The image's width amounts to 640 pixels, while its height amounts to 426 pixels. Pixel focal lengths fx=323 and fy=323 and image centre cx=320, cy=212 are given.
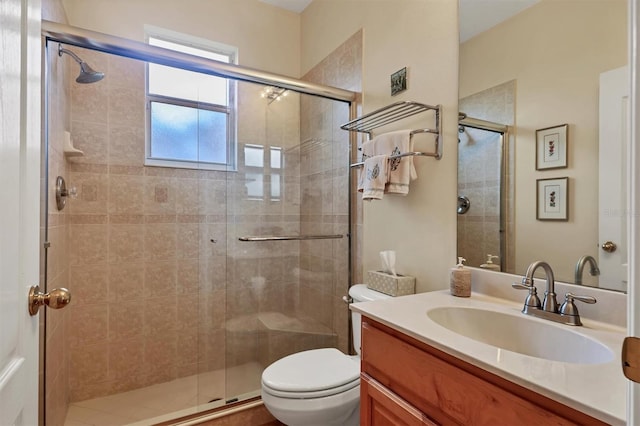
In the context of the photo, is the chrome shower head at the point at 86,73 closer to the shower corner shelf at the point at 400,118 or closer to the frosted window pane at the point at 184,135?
the frosted window pane at the point at 184,135

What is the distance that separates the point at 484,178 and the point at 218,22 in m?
2.21

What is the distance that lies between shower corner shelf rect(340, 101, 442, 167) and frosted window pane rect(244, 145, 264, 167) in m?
0.56

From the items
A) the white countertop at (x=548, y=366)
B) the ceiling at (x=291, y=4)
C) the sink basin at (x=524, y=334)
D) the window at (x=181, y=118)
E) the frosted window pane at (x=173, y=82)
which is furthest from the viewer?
the ceiling at (x=291, y=4)

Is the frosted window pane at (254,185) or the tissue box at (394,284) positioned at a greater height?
the frosted window pane at (254,185)

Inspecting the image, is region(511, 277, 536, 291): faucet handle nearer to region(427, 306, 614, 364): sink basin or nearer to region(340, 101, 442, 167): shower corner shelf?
region(427, 306, 614, 364): sink basin

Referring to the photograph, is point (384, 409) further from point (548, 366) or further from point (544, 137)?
point (544, 137)

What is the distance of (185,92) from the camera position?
2.31 m

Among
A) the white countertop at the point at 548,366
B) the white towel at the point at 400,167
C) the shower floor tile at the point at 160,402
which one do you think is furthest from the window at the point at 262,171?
the white countertop at the point at 548,366

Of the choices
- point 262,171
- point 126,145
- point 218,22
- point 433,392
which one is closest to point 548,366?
point 433,392

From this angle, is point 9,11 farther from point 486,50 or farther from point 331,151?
point 331,151

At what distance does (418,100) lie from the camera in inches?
61.4

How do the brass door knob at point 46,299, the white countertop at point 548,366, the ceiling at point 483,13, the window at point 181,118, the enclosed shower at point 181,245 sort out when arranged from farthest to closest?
the window at point 181,118
the enclosed shower at point 181,245
the ceiling at point 483,13
the brass door knob at point 46,299
the white countertop at point 548,366

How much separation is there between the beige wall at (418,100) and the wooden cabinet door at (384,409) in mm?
595

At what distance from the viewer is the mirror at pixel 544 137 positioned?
37.3 inches
